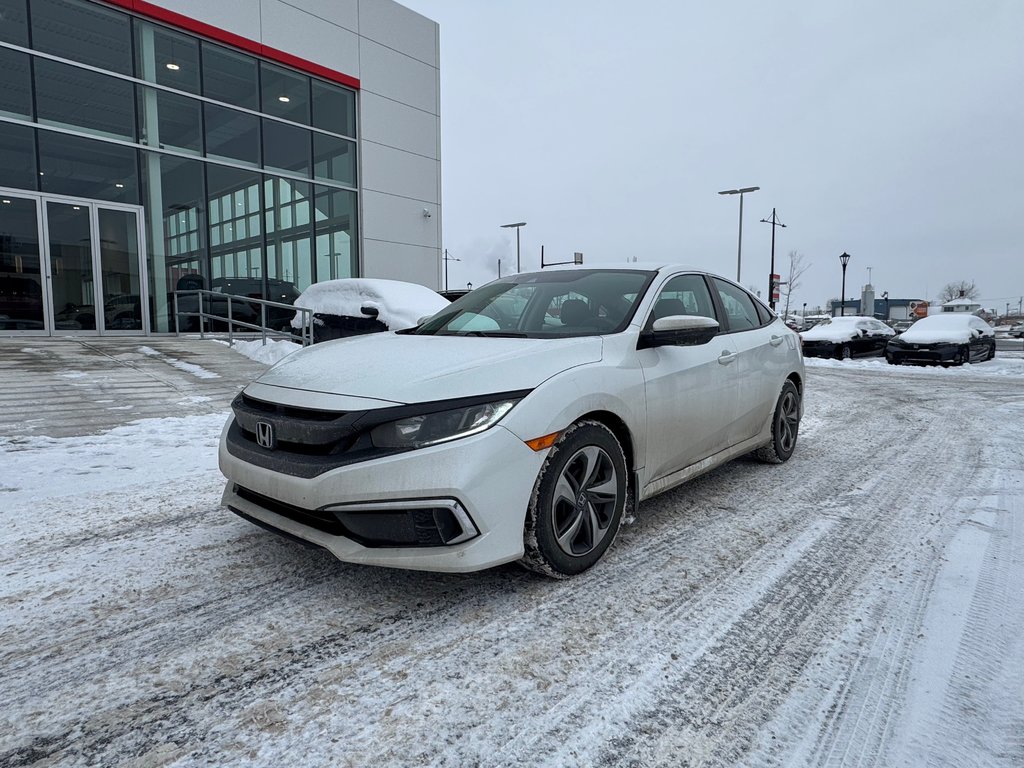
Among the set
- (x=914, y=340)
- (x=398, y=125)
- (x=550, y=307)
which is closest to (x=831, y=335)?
(x=914, y=340)

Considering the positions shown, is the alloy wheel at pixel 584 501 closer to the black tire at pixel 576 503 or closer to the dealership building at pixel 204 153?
the black tire at pixel 576 503

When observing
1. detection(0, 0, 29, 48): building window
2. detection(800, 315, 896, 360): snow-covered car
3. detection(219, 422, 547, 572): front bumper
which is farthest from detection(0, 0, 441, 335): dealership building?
detection(219, 422, 547, 572): front bumper

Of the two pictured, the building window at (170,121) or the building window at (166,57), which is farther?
the building window at (170,121)

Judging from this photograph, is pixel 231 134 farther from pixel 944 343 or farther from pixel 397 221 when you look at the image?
pixel 944 343

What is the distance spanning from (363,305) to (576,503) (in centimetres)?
836

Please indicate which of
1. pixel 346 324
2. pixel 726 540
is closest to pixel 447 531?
pixel 726 540

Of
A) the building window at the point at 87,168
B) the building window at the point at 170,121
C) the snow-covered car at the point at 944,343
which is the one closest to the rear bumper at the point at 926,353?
the snow-covered car at the point at 944,343

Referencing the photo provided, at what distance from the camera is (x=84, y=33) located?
1228 cm

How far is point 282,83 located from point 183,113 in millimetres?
2717

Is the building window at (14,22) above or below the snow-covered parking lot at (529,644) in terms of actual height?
above

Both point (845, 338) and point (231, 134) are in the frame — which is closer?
point (231, 134)

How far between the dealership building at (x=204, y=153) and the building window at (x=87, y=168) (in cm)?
3

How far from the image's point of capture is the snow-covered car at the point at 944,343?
1549 centimetres

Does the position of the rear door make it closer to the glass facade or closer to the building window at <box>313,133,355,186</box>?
the glass facade
